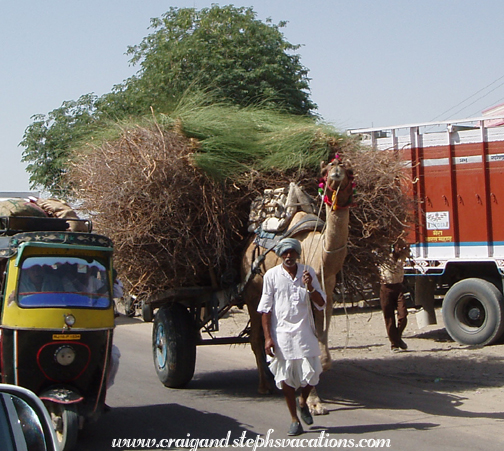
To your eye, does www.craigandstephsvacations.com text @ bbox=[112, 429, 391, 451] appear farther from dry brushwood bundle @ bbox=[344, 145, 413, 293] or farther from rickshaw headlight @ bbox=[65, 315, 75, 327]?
dry brushwood bundle @ bbox=[344, 145, 413, 293]

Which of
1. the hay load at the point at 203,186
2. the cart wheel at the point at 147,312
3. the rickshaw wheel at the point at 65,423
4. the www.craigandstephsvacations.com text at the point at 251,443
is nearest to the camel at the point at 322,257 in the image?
the hay load at the point at 203,186

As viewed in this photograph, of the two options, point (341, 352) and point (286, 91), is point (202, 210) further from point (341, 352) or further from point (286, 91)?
point (286, 91)

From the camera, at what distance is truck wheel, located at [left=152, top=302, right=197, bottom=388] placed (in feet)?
26.5

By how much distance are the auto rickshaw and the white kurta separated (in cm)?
149

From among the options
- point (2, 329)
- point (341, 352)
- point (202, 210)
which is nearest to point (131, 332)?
point (341, 352)

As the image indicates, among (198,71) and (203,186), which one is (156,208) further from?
(198,71)

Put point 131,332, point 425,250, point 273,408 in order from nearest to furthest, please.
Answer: point 273,408
point 425,250
point 131,332

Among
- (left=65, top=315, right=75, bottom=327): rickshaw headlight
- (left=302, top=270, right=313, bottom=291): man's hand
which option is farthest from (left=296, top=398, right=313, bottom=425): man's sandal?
(left=65, top=315, right=75, bottom=327): rickshaw headlight

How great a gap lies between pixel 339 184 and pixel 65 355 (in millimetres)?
2973

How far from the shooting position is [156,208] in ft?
23.5

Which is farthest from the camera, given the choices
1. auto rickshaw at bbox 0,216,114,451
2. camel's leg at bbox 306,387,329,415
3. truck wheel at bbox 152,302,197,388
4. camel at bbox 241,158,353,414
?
truck wheel at bbox 152,302,197,388

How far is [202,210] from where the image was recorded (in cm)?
741

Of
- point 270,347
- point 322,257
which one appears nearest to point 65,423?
point 270,347

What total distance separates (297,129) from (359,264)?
1.79 meters
